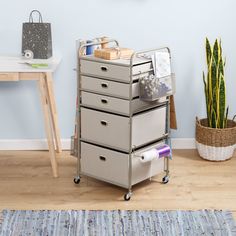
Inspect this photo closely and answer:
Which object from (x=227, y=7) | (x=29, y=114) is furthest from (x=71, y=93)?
(x=227, y=7)

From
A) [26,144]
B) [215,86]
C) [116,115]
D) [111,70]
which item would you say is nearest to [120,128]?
[116,115]

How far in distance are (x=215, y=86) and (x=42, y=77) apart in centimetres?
114

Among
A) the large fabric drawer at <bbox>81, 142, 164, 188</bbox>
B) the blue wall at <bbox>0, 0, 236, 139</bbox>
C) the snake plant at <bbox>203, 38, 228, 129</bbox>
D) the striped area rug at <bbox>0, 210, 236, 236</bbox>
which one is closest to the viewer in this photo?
the striped area rug at <bbox>0, 210, 236, 236</bbox>

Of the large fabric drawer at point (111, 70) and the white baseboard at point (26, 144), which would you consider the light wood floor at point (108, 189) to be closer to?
the white baseboard at point (26, 144)

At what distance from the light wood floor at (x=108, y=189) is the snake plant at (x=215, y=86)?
1.05 ft

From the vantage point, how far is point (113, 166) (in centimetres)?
360

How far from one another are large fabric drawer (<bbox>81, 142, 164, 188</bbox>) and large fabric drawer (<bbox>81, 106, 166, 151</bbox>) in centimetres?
5

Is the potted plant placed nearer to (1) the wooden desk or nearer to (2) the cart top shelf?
(2) the cart top shelf

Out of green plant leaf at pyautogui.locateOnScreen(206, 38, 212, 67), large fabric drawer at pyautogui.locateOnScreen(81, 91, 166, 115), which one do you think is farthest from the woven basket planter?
large fabric drawer at pyautogui.locateOnScreen(81, 91, 166, 115)

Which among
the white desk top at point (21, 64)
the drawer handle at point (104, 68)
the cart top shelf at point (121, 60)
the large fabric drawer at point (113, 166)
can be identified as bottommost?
the large fabric drawer at point (113, 166)

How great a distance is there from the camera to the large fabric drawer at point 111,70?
11.3ft

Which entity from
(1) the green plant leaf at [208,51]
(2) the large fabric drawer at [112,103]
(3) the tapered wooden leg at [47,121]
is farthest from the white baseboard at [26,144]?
(1) the green plant leaf at [208,51]

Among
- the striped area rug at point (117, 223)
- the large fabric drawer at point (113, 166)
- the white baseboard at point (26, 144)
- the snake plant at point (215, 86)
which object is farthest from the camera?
the white baseboard at point (26, 144)

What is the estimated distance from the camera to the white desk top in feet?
12.1
